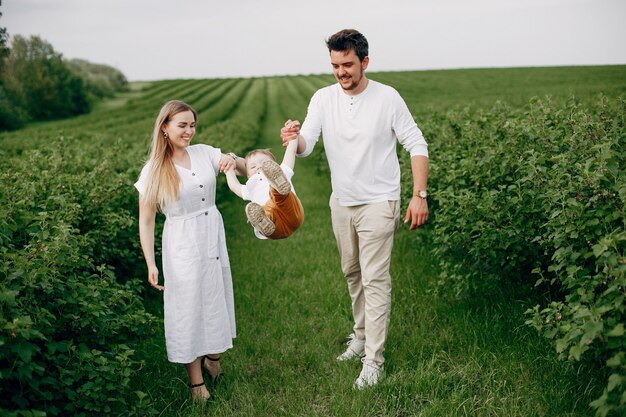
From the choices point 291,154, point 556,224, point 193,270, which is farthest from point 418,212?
point 193,270

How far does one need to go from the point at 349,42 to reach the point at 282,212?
1308 millimetres

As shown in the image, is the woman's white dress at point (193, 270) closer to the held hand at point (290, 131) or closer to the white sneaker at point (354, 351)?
the held hand at point (290, 131)

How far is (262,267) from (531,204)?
3.96 meters

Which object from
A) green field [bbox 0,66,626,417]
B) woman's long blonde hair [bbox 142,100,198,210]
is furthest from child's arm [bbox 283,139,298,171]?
green field [bbox 0,66,626,417]

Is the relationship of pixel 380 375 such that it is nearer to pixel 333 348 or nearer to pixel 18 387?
pixel 333 348

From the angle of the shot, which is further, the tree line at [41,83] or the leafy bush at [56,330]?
the tree line at [41,83]

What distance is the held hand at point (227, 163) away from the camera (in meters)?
3.81

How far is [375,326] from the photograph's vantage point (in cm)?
398

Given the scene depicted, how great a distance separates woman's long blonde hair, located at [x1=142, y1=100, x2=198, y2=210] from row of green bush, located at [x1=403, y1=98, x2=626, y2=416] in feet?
8.05

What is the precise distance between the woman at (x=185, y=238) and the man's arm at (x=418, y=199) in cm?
136

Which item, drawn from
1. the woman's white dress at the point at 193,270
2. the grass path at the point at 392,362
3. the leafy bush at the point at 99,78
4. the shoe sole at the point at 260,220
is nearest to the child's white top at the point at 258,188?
the shoe sole at the point at 260,220

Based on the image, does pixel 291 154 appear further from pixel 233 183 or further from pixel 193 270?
pixel 193 270

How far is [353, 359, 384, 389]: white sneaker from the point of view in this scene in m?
3.84

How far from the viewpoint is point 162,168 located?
3.77m
